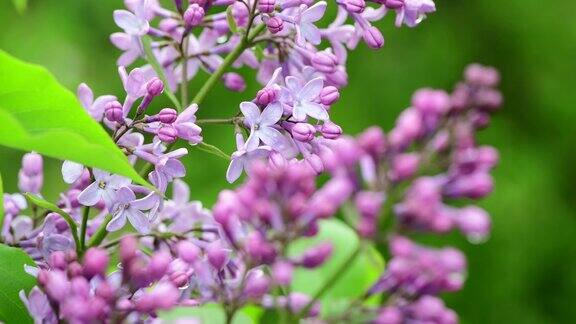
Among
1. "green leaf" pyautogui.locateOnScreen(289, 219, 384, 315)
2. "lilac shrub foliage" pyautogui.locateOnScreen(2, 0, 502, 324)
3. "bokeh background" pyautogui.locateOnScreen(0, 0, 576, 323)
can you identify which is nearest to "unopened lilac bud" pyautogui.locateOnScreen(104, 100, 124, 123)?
"lilac shrub foliage" pyautogui.locateOnScreen(2, 0, 502, 324)

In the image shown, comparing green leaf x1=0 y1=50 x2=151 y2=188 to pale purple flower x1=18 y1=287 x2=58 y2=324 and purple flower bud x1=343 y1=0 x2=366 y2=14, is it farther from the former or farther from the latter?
purple flower bud x1=343 y1=0 x2=366 y2=14

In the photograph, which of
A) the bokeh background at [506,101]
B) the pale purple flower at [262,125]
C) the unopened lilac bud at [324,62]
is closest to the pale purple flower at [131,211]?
the pale purple flower at [262,125]

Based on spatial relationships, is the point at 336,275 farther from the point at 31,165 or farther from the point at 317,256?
the point at 31,165

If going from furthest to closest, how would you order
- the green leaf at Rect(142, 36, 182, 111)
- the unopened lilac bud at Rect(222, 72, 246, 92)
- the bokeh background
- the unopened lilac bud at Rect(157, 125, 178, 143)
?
the bokeh background → the unopened lilac bud at Rect(222, 72, 246, 92) → the green leaf at Rect(142, 36, 182, 111) → the unopened lilac bud at Rect(157, 125, 178, 143)

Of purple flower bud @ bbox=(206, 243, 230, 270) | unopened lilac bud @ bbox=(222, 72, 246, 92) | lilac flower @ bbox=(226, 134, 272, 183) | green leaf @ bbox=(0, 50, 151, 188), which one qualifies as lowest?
unopened lilac bud @ bbox=(222, 72, 246, 92)

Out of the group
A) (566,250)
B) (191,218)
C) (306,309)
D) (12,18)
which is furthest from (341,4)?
(12,18)

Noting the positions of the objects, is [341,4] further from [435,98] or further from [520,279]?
[520,279]

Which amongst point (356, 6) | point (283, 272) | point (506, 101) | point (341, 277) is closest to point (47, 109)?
point (283, 272)

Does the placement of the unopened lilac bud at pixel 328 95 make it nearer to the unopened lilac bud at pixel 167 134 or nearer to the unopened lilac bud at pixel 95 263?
the unopened lilac bud at pixel 167 134
